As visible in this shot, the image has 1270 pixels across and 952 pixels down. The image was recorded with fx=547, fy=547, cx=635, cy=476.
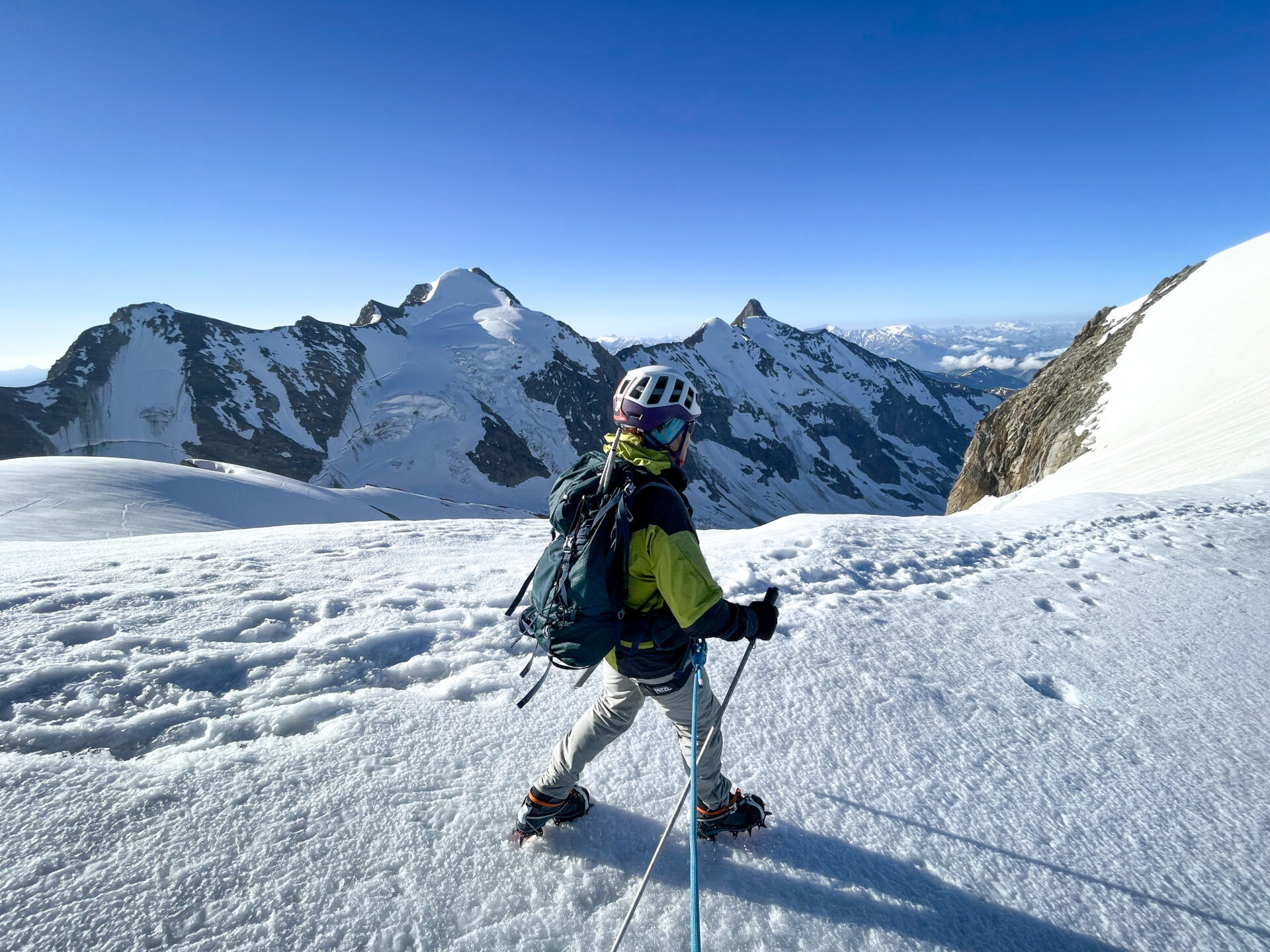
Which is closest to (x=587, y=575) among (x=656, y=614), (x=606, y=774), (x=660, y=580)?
(x=660, y=580)

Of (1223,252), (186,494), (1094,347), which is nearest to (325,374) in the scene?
(186,494)

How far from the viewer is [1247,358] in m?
20.1

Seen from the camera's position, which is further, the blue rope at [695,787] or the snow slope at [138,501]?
the snow slope at [138,501]

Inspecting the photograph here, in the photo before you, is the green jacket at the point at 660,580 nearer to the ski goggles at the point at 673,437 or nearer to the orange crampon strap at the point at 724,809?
the ski goggles at the point at 673,437

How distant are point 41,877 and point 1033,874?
17.1 feet

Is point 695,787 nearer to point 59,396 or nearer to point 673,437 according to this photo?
point 673,437

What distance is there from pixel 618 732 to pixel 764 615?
113 cm

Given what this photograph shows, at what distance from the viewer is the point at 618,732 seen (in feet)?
10.9

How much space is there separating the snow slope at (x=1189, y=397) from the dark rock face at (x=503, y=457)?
178 ft

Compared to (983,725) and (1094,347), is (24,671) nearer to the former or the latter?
(983,725)

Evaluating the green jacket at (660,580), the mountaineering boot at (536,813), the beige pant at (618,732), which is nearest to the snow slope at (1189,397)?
the beige pant at (618,732)

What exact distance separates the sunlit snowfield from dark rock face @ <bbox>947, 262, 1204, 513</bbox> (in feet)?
72.4

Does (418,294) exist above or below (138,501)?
above

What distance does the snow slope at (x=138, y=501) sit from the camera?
506 inches
